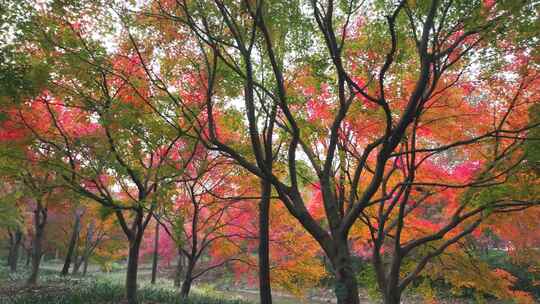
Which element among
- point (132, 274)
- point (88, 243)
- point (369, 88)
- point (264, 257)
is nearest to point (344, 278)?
point (264, 257)

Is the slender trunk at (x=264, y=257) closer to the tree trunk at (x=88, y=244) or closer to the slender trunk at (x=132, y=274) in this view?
the slender trunk at (x=132, y=274)

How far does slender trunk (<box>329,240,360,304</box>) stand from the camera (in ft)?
21.4

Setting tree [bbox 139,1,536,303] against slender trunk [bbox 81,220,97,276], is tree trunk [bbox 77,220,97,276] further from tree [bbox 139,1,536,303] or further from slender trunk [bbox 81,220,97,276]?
tree [bbox 139,1,536,303]

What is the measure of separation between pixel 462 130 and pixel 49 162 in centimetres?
1059

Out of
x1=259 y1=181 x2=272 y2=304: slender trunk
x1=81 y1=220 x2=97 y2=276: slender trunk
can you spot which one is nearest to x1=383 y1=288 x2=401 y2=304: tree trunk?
x1=259 y1=181 x2=272 y2=304: slender trunk

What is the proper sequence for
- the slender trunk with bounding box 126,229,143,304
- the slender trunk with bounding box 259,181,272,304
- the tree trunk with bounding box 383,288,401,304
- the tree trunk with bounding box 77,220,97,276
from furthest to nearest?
the tree trunk with bounding box 77,220,97,276 → the slender trunk with bounding box 126,229,143,304 → the slender trunk with bounding box 259,181,272,304 → the tree trunk with bounding box 383,288,401,304

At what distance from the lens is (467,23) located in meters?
5.91

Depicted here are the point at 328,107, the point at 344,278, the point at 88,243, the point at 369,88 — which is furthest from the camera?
the point at 88,243

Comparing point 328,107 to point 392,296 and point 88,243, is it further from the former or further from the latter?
point 88,243

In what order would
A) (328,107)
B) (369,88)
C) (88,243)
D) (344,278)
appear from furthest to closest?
(88,243)
(328,107)
(369,88)
(344,278)

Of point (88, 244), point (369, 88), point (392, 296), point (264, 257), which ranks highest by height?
point (369, 88)

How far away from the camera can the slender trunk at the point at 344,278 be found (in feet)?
21.4

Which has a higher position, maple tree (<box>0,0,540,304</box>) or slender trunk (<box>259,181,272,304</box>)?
maple tree (<box>0,0,540,304</box>)

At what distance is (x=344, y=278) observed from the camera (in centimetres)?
655
